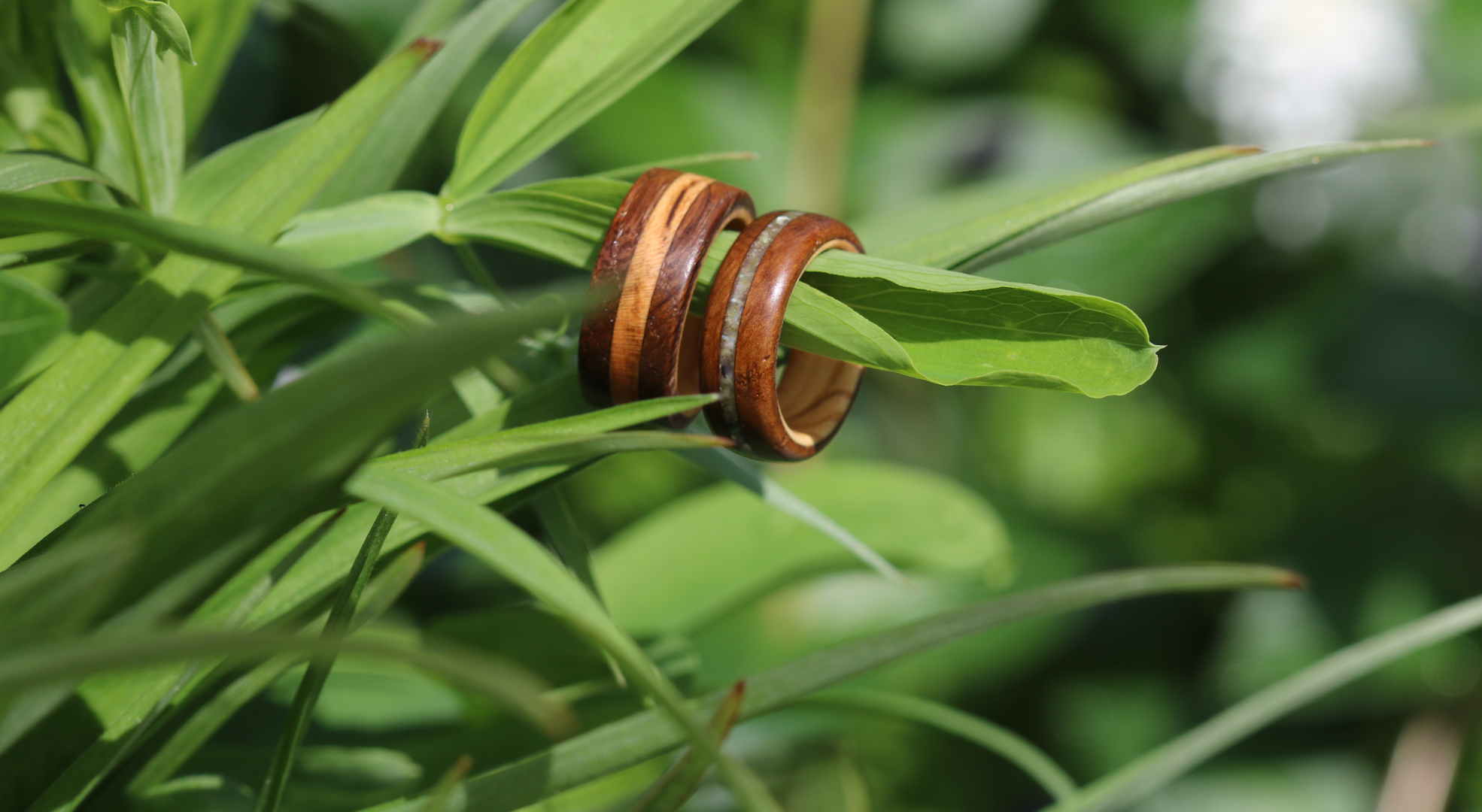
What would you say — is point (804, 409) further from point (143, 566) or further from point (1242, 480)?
point (1242, 480)

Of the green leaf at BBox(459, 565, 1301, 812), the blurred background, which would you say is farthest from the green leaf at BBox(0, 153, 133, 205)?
the blurred background

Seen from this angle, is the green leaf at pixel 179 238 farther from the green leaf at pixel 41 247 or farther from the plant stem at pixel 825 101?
the plant stem at pixel 825 101

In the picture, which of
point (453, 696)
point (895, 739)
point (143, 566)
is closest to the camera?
point (143, 566)

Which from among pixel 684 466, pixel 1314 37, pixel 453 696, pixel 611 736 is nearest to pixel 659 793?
pixel 611 736

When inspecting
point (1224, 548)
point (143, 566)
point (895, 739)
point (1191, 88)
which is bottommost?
point (143, 566)

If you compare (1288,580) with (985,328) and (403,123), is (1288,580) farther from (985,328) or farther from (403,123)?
(403,123)

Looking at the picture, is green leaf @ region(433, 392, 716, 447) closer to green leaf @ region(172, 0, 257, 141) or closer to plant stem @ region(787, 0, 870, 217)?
green leaf @ region(172, 0, 257, 141)

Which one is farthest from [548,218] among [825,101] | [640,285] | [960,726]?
[825,101]
